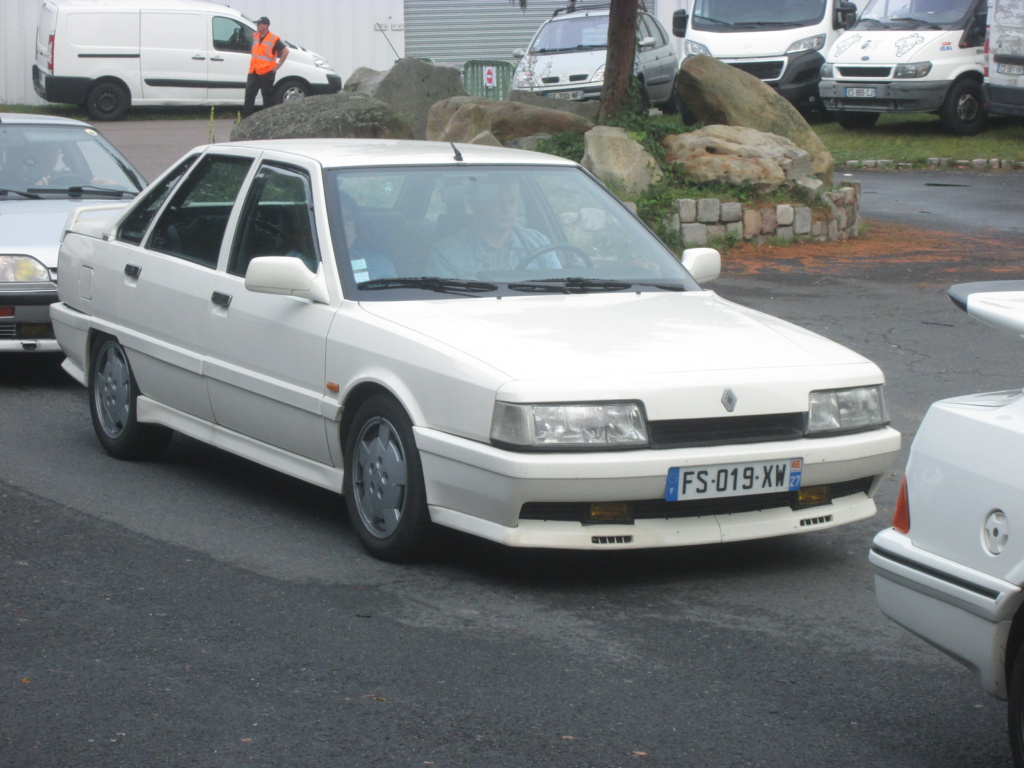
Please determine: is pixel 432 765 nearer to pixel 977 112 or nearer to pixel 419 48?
pixel 977 112

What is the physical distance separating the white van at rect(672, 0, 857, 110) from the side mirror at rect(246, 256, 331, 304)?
63.7 feet

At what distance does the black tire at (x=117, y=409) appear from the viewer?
22.3 feet

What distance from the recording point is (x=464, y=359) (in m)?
4.82

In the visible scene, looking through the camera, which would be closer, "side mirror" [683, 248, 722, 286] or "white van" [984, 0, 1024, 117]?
"side mirror" [683, 248, 722, 286]

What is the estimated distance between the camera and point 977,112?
23.0 metres

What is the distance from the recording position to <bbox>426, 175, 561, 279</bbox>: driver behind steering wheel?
572 centimetres

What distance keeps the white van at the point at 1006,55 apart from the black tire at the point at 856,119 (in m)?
3.73

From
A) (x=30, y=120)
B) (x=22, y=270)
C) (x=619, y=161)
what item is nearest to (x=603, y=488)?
(x=22, y=270)

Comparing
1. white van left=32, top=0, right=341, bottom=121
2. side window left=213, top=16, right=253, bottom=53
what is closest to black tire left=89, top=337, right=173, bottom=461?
white van left=32, top=0, right=341, bottom=121

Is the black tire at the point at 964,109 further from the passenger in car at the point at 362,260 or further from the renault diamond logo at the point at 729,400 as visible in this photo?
the renault diamond logo at the point at 729,400

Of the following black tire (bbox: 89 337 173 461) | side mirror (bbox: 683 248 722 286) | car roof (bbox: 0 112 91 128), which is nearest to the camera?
side mirror (bbox: 683 248 722 286)

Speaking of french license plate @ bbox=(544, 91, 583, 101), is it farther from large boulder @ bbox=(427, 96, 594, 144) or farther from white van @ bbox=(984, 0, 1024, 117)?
white van @ bbox=(984, 0, 1024, 117)

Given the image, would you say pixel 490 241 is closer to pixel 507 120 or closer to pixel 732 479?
pixel 732 479

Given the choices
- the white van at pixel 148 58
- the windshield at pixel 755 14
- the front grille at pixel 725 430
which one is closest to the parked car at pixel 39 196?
the front grille at pixel 725 430
